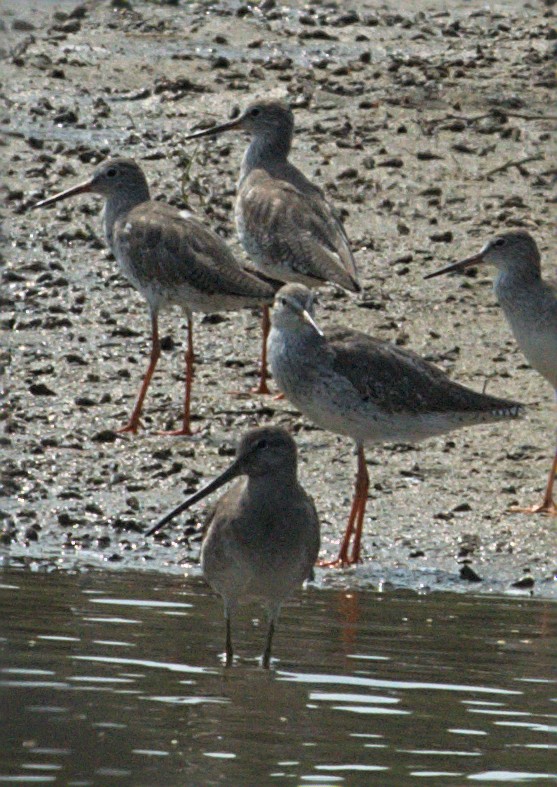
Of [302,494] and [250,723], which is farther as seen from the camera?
[302,494]

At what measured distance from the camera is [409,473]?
34.2 ft

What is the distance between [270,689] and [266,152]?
22.9ft

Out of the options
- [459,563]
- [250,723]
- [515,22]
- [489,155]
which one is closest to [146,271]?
[459,563]

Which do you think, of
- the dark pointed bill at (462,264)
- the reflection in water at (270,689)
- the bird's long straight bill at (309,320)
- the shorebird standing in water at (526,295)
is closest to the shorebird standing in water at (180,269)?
the dark pointed bill at (462,264)

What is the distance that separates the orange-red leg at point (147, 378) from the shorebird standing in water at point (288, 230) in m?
0.65

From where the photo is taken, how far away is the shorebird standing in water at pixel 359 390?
9523 millimetres

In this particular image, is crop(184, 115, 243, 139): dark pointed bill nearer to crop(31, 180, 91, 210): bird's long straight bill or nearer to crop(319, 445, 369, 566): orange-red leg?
crop(31, 180, 91, 210): bird's long straight bill

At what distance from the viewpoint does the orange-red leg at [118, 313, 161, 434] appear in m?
11.0

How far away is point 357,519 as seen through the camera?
948cm

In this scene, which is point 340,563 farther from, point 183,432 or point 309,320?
point 183,432

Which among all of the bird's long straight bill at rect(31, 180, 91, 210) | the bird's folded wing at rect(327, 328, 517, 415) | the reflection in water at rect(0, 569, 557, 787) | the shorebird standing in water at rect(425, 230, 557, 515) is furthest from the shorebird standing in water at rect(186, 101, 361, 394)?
the reflection in water at rect(0, 569, 557, 787)

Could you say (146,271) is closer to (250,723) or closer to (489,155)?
(489,155)

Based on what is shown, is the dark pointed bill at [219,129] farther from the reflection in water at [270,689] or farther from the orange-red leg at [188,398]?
the reflection in water at [270,689]

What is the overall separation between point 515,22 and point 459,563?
979 centimetres
